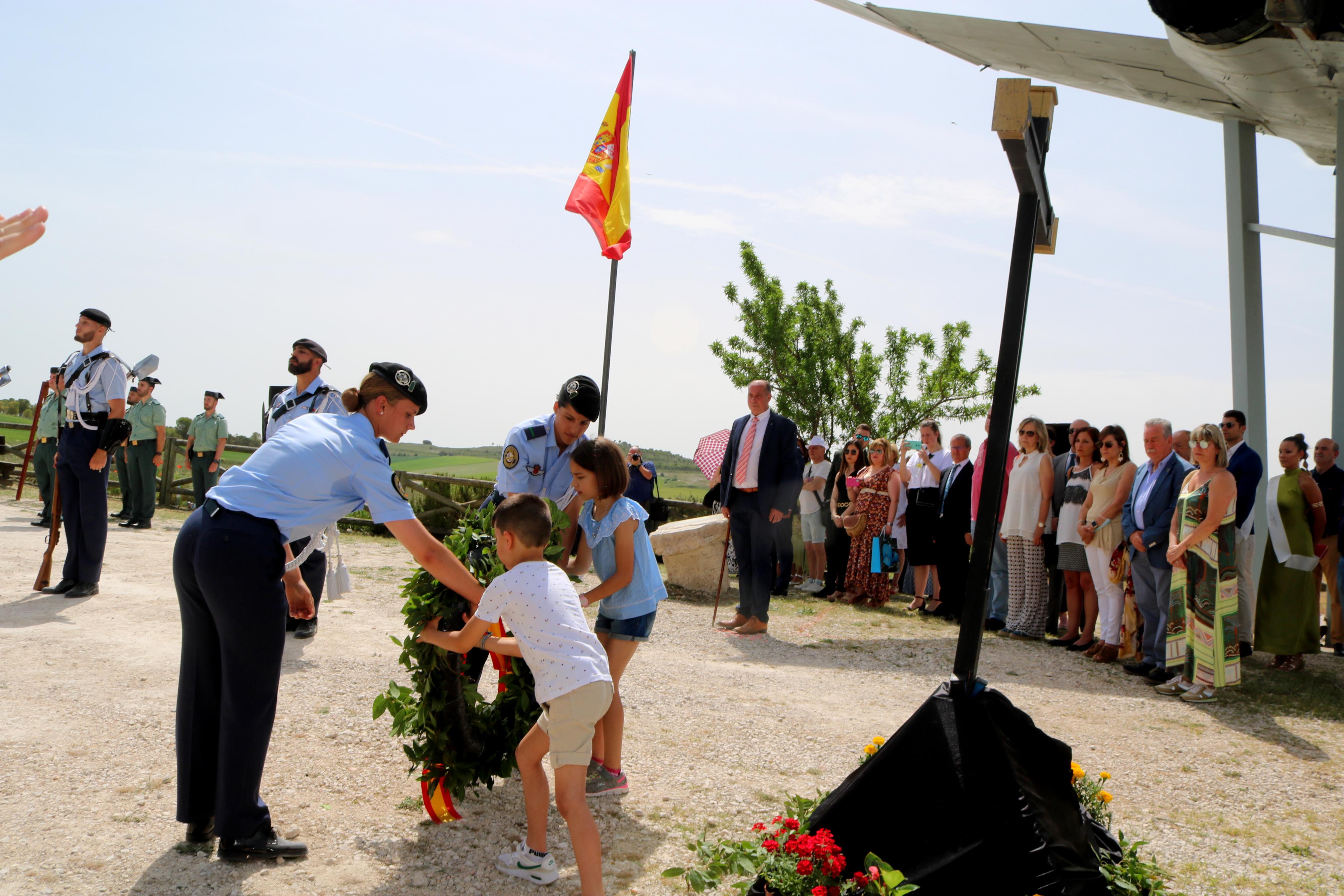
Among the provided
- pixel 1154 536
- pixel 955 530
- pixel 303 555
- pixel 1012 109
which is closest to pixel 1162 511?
pixel 1154 536

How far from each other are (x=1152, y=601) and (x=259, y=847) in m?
6.91

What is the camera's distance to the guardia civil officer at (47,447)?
1212 cm

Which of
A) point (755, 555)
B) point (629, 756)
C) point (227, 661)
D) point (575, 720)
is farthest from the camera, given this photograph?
point (755, 555)

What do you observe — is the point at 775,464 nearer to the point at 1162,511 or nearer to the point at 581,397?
the point at 1162,511

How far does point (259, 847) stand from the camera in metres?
3.43

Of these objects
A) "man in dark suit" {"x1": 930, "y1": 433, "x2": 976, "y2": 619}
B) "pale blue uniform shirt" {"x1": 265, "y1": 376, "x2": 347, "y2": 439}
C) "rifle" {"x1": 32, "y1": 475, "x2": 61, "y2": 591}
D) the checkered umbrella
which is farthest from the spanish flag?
"rifle" {"x1": 32, "y1": 475, "x2": 61, "y2": 591}

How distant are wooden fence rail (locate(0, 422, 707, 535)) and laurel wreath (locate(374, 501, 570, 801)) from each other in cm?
1069

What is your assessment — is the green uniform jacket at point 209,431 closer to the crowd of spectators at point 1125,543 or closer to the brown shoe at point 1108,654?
the crowd of spectators at point 1125,543

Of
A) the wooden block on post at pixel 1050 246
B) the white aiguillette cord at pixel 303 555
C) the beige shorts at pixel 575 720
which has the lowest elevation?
the beige shorts at pixel 575 720

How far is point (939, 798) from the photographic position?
309 centimetres

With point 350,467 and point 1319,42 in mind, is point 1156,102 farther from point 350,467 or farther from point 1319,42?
point 350,467

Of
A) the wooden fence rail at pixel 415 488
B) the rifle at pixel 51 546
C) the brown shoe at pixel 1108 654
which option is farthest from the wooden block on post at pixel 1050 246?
the wooden fence rail at pixel 415 488

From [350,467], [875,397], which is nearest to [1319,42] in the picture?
[350,467]

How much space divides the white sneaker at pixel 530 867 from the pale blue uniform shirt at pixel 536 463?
1.62 meters
